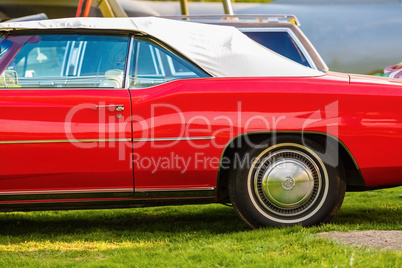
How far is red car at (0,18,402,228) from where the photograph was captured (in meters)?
4.28

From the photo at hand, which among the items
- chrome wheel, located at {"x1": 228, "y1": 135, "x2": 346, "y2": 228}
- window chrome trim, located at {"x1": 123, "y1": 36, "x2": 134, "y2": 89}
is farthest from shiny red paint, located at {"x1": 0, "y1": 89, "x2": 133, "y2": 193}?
chrome wheel, located at {"x1": 228, "y1": 135, "x2": 346, "y2": 228}

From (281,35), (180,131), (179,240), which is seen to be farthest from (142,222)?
(281,35)

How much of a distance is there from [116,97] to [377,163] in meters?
1.92

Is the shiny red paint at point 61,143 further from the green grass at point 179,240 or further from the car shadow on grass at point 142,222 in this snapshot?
the car shadow on grass at point 142,222

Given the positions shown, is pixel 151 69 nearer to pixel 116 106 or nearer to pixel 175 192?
pixel 116 106

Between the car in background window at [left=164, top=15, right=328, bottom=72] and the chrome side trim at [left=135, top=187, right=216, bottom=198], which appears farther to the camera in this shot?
the car in background window at [left=164, top=15, right=328, bottom=72]

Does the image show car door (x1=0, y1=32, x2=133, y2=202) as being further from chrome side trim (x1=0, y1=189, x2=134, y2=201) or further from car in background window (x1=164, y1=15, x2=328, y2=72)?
car in background window (x1=164, y1=15, x2=328, y2=72)

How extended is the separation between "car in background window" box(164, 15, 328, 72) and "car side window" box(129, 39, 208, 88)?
8.21 feet

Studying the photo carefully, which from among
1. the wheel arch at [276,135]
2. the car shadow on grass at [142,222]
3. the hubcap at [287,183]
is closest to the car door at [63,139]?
the car shadow on grass at [142,222]

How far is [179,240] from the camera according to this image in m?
4.38

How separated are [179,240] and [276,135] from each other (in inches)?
40.6

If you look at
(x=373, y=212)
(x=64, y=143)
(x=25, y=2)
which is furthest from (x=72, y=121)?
(x=25, y=2)

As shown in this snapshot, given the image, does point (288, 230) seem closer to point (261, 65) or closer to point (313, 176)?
point (313, 176)

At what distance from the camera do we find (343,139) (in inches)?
172
